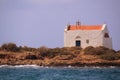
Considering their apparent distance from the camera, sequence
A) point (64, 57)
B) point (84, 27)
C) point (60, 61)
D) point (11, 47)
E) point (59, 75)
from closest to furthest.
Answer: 1. point (59, 75)
2. point (60, 61)
3. point (64, 57)
4. point (11, 47)
5. point (84, 27)

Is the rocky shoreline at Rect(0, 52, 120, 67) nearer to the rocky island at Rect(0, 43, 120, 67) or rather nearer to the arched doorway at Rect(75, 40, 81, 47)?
the rocky island at Rect(0, 43, 120, 67)

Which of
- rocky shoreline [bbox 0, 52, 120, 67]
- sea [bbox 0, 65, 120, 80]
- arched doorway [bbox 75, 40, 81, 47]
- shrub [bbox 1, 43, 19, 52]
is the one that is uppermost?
arched doorway [bbox 75, 40, 81, 47]

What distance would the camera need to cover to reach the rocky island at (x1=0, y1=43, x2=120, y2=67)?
6469cm

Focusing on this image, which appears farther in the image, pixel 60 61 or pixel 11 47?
pixel 11 47

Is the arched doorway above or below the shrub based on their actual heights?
above

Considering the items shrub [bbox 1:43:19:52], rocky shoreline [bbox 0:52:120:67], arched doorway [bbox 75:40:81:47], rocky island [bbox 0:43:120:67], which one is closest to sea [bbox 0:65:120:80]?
rocky shoreline [bbox 0:52:120:67]

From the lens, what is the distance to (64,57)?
6656 cm

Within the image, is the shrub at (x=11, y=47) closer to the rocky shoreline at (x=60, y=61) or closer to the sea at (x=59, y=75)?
the rocky shoreline at (x=60, y=61)

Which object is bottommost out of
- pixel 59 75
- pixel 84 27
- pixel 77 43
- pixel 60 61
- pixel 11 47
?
pixel 59 75

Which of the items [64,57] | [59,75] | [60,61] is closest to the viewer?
[59,75]

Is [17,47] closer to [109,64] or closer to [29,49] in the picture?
[29,49]

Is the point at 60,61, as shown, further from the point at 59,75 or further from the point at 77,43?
the point at 59,75

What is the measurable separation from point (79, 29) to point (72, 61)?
441 inches

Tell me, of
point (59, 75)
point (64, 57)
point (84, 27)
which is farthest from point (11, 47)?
point (59, 75)
